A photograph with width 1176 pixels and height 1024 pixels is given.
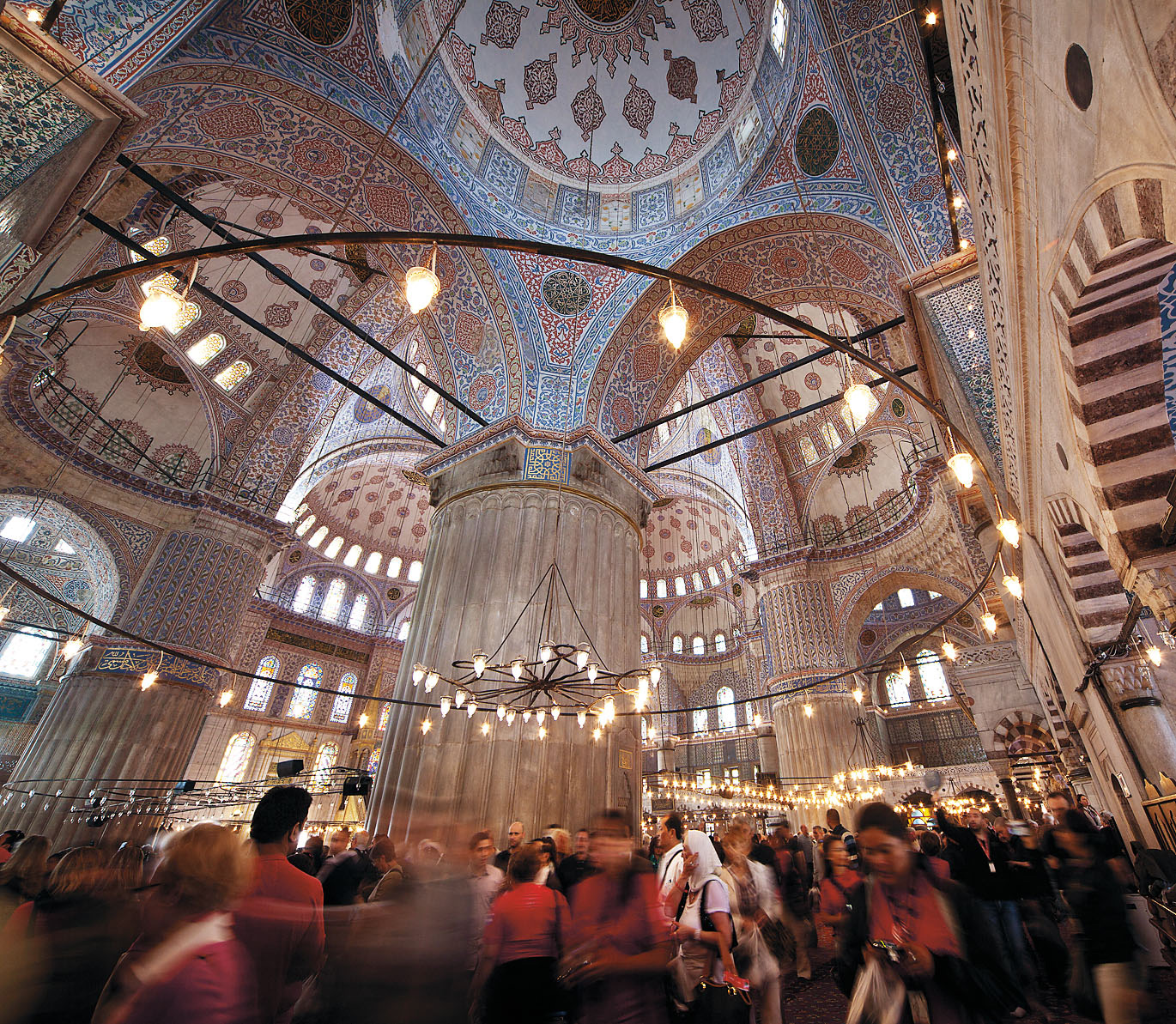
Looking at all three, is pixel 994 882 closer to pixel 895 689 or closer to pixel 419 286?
pixel 419 286

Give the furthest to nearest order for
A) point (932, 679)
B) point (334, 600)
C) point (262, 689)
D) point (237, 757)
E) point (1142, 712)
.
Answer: point (334, 600) < point (932, 679) < point (262, 689) < point (237, 757) < point (1142, 712)

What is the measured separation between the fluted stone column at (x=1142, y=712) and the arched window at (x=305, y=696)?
2166 centimetres

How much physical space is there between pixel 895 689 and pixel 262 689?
2283cm

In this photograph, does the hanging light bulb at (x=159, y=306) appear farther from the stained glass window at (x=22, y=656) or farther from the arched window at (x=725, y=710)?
the arched window at (x=725, y=710)

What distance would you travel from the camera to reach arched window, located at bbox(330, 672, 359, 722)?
21.4m

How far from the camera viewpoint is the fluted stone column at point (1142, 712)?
19.0ft

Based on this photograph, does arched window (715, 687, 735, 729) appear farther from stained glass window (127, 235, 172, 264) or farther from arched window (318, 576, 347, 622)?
stained glass window (127, 235, 172, 264)

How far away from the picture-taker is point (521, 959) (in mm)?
2215

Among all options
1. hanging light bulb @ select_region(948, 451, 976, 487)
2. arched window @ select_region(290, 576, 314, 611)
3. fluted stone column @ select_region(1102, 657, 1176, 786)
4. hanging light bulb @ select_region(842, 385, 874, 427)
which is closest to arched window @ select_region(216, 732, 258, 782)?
arched window @ select_region(290, 576, 314, 611)

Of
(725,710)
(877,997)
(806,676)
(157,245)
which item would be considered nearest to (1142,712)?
(877,997)

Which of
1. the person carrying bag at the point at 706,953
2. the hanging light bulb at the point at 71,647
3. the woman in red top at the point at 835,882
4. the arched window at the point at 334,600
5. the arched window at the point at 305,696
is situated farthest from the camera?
the arched window at the point at 334,600

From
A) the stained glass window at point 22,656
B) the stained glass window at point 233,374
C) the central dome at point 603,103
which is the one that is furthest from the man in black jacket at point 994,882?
the stained glass window at point 22,656

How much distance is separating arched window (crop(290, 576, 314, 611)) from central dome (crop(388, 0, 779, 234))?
17.0 metres

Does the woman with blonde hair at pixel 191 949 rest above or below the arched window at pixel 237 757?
below
